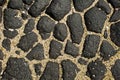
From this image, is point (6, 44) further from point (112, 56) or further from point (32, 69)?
point (112, 56)

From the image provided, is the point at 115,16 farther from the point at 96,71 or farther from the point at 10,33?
the point at 10,33

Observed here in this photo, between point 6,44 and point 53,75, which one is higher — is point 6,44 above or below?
above

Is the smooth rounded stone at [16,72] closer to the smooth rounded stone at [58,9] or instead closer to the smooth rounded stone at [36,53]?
the smooth rounded stone at [36,53]

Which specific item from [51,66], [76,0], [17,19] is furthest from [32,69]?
[76,0]

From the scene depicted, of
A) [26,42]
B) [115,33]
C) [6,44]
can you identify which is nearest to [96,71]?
[115,33]

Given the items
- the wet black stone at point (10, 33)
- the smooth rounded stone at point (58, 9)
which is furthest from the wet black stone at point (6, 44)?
the smooth rounded stone at point (58, 9)

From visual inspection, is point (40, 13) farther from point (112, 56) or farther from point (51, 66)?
point (112, 56)
